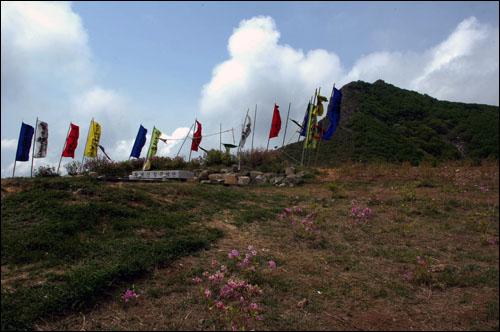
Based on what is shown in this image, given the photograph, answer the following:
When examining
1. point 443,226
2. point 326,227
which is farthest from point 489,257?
point 326,227

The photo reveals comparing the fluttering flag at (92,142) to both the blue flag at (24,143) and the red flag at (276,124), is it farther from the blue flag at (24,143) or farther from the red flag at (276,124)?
the red flag at (276,124)

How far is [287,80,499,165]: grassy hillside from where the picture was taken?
2517cm

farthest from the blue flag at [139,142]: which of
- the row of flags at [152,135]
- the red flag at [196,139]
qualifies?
the red flag at [196,139]

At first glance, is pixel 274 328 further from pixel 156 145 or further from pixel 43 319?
pixel 156 145

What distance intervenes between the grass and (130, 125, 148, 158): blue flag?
8.31m

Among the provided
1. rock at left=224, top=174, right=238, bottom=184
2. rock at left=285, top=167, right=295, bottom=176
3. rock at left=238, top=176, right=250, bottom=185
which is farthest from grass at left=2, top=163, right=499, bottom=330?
rock at left=285, top=167, right=295, bottom=176

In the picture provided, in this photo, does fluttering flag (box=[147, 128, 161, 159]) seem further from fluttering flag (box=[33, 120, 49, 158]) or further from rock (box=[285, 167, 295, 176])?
rock (box=[285, 167, 295, 176])

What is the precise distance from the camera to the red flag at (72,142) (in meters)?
14.3

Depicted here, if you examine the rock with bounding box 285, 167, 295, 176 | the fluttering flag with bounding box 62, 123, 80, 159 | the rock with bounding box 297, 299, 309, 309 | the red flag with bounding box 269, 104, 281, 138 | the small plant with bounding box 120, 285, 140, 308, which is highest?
the red flag with bounding box 269, 104, 281, 138

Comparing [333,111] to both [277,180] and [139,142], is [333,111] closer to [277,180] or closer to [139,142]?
[277,180]

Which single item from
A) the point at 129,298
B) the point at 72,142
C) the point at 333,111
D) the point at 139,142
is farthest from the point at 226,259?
the point at 72,142

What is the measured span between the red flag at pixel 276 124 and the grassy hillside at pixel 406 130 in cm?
759

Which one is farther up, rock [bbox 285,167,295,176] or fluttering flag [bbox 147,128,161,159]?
fluttering flag [bbox 147,128,161,159]

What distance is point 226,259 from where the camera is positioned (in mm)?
4141
